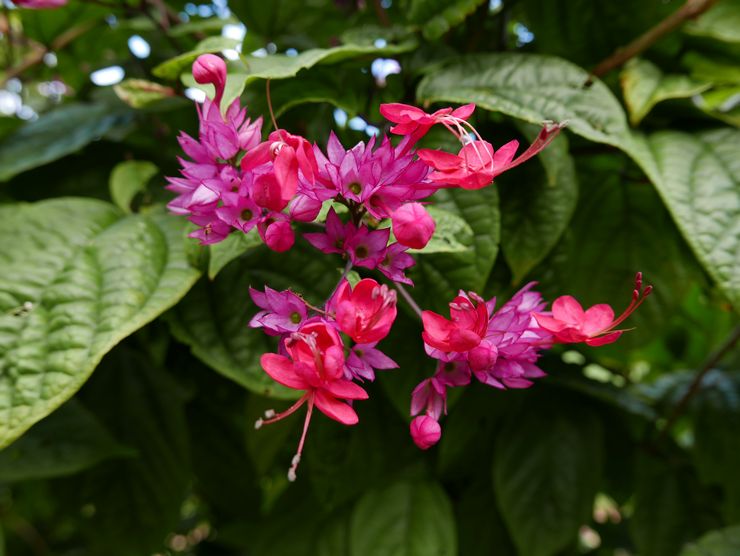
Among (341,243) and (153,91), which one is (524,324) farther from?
(153,91)

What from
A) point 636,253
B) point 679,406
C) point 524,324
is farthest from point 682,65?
point 524,324

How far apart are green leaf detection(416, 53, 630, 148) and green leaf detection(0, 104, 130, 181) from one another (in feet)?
1.33

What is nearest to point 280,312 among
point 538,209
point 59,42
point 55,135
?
point 538,209

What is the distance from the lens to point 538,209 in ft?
1.99

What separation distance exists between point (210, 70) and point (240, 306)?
0.21 meters

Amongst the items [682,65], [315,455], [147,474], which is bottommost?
[147,474]

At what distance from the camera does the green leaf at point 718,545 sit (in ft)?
2.04

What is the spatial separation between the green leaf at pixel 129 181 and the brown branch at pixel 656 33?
0.48 meters

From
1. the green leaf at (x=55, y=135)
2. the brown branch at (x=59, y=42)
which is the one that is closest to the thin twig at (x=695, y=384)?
the green leaf at (x=55, y=135)

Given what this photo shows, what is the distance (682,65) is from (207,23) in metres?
0.53

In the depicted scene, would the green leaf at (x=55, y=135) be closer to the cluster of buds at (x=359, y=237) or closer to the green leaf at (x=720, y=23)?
the cluster of buds at (x=359, y=237)

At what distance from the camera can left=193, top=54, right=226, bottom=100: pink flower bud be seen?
431mm

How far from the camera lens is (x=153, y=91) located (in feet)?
1.99

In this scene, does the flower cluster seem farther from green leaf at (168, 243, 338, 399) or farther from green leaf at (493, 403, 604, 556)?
green leaf at (493, 403, 604, 556)
